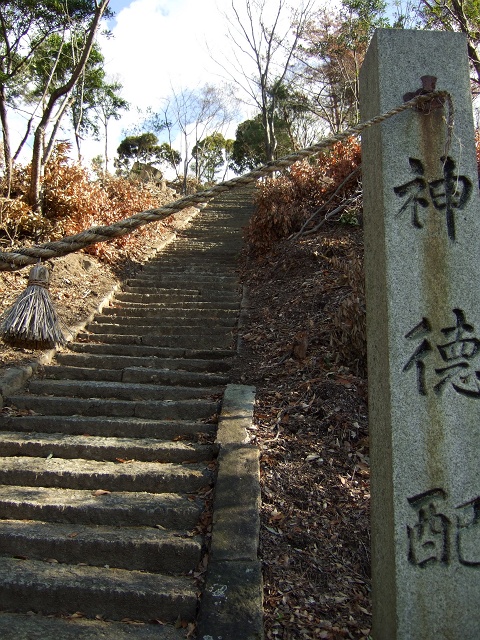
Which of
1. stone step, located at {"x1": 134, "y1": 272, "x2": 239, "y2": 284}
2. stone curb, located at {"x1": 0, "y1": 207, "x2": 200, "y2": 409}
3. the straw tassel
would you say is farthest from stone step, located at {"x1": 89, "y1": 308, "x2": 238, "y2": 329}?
the straw tassel

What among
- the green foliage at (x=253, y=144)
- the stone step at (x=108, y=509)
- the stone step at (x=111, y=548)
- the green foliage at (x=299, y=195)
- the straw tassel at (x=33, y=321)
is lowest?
the stone step at (x=111, y=548)

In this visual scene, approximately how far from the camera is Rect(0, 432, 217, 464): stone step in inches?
177

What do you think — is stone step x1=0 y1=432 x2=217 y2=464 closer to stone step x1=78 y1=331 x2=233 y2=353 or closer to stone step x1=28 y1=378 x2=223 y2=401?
stone step x1=28 y1=378 x2=223 y2=401

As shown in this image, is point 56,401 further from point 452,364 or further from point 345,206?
point 345,206

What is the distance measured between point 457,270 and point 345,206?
6.87 metres

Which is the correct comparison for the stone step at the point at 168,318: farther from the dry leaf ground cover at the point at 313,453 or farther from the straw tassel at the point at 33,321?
the straw tassel at the point at 33,321

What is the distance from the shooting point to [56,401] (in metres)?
5.30

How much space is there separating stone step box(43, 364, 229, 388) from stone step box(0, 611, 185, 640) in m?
2.91

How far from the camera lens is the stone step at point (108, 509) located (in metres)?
3.83

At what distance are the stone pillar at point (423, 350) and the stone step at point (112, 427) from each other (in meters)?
2.62

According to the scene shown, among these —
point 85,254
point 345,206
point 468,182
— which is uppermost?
point 345,206

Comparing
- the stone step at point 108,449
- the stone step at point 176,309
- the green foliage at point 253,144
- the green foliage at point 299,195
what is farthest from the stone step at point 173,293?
the green foliage at point 253,144

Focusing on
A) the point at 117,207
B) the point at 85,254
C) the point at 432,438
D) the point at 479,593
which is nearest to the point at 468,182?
the point at 432,438

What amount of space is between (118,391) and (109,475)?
1400 mm
